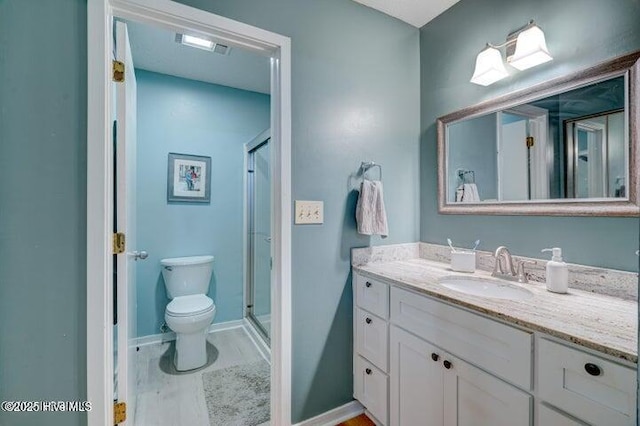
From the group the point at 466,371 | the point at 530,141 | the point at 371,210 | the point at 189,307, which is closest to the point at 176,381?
the point at 189,307

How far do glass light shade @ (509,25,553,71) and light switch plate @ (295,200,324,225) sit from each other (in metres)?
1.16

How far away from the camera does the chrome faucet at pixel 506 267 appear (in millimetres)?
1318

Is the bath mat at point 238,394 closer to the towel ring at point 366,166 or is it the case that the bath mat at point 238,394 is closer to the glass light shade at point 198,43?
the towel ring at point 366,166

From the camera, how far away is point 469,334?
40.1 inches

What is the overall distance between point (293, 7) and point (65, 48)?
1.02 meters

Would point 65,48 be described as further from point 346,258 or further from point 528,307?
point 528,307

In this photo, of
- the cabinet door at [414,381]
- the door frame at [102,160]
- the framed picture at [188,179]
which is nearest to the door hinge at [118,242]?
the door frame at [102,160]

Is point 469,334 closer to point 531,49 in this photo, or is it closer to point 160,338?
point 531,49

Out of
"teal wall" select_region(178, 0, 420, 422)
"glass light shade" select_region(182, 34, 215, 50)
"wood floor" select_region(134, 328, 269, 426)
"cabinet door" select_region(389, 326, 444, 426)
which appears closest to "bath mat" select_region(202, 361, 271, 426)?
"wood floor" select_region(134, 328, 269, 426)

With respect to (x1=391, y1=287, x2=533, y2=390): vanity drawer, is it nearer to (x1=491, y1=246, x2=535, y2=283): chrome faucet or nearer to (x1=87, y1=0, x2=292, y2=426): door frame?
(x1=491, y1=246, x2=535, y2=283): chrome faucet

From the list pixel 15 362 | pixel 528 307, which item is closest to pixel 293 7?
pixel 528 307

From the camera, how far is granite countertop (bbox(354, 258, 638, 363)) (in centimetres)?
72

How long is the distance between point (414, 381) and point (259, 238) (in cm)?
184

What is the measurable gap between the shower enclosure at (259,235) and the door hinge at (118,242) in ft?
4.22
